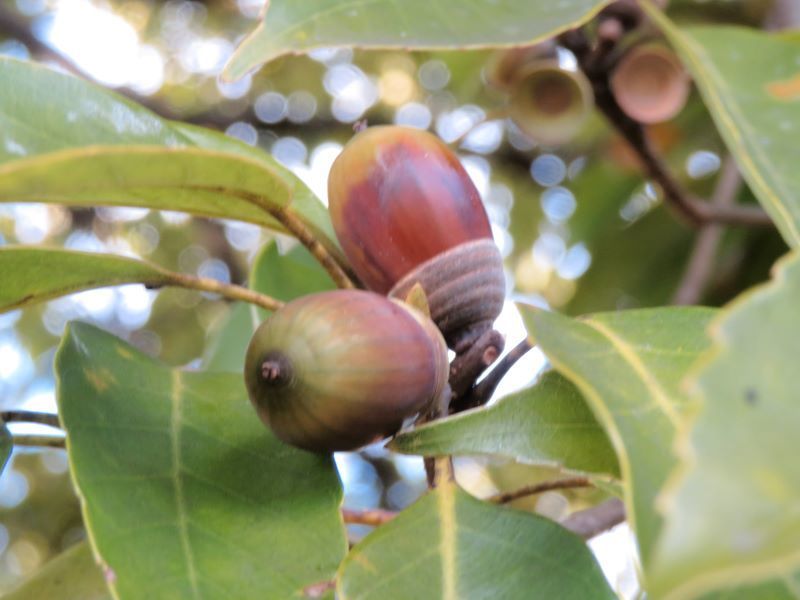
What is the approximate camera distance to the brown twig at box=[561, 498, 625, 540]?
0.78 meters

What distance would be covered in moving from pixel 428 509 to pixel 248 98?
1810mm

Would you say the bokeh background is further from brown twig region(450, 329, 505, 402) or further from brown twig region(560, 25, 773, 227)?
brown twig region(450, 329, 505, 402)

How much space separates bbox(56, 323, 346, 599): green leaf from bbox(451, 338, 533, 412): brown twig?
10 centimetres

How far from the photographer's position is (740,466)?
0.89 ft

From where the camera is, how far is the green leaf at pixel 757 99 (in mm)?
603

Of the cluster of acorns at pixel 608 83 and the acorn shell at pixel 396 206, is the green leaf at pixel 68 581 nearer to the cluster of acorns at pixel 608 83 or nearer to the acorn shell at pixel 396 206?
the acorn shell at pixel 396 206

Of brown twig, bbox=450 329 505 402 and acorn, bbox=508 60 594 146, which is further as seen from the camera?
acorn, bbox=508 60 594 146

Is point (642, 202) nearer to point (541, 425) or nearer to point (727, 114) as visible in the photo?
point (727, 114)

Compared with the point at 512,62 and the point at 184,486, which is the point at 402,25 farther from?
the point at 512,62

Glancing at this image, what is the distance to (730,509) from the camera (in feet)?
0.85

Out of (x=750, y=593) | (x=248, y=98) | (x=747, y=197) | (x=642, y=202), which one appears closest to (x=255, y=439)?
(x=750, y=593)

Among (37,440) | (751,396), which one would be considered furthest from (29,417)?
(751,396)

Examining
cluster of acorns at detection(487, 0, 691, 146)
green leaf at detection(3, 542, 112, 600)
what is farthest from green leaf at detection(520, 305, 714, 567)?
cluster of acorns at detection(487, 0, 691, 146)

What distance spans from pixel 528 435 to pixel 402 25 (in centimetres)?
32
